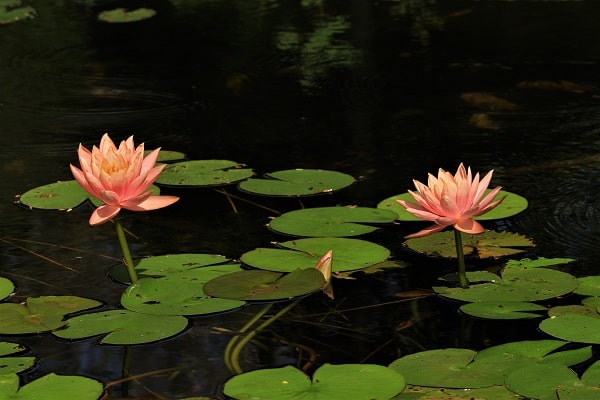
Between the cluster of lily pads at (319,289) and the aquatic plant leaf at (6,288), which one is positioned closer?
the cluster of lily pads at (319,289)

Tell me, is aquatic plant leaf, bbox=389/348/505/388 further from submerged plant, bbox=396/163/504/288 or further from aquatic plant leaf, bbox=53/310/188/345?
aquatic plant leaf, bbox=53/310/188/345

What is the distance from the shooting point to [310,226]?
298cm

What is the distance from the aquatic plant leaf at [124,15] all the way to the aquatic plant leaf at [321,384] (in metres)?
4.95

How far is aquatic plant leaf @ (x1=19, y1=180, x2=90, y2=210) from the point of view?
3260 mm

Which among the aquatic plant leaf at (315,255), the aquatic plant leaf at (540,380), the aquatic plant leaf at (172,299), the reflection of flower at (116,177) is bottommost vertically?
the aquatic plant leaf at (315,255)

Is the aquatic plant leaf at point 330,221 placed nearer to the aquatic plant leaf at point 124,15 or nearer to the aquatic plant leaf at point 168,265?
the aquatic plant leaf at point 168,265

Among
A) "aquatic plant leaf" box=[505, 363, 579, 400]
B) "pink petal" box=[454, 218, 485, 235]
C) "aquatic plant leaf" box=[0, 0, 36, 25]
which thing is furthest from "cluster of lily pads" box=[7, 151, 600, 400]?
"aquatic plant leaf" box=[0, 0, 36, 25]

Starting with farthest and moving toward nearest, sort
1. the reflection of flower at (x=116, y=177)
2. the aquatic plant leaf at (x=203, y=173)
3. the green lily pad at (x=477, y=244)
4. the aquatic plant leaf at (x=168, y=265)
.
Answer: the aquatic plant leaf at (x=203, y=173) < the green lily pad at (x=477, y=244) < the aquatic plant leaf at (x=168, y=265) < the reflection of flower at (x=116, y=177)

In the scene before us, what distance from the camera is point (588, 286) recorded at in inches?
98.2

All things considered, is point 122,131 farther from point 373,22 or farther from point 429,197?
point 373,22

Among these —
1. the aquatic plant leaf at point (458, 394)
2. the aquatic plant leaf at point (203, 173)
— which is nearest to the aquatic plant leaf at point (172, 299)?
the aquatic plant leaf at point (458, 394)

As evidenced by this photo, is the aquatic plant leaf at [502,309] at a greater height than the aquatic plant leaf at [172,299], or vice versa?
the aquatic plant leaf at [172,299]

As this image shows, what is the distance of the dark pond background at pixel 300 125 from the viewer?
237cm

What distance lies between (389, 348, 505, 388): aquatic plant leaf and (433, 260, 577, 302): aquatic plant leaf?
12.2 inches
